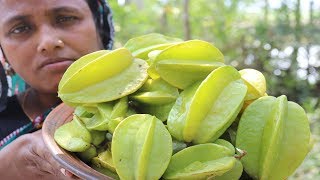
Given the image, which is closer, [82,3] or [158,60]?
[158,60]

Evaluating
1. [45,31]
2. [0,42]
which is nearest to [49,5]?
[45,31]

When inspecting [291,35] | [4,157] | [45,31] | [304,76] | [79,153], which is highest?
[45,31]

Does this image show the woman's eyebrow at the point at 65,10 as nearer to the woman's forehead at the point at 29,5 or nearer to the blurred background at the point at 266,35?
the woman's forehead at the point at 29,5

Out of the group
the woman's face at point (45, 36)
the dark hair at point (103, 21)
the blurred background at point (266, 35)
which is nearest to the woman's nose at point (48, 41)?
the woman's face at point (45, 36)

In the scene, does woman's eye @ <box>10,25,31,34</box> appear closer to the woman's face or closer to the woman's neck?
the woman's face

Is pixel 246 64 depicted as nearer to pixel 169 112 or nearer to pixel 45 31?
pixel 45 31

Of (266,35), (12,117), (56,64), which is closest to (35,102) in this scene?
(12,117)

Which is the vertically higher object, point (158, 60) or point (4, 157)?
point (158, 60)

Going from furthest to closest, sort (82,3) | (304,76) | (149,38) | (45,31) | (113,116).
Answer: (304,76)
(82,3)
(45,31)
(149,38)
(113,116)
